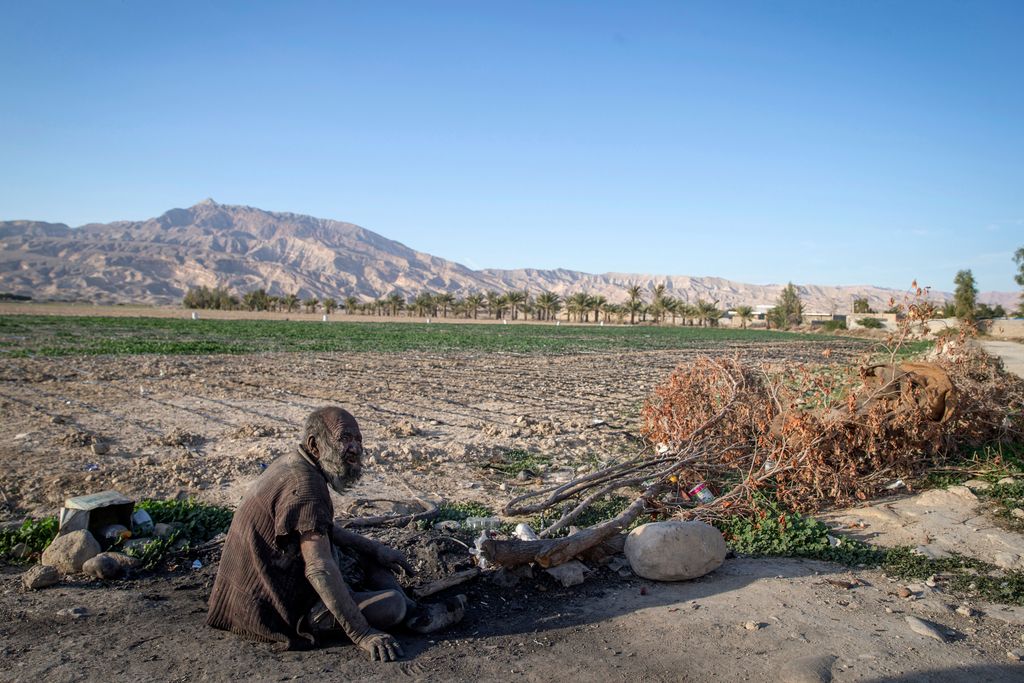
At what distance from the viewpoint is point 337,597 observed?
11.3 feet

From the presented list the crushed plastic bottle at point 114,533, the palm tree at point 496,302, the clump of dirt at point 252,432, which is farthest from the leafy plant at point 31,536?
the palm tree at point 496,302

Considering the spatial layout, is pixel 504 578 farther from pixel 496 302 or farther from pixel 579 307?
pixel 496 302

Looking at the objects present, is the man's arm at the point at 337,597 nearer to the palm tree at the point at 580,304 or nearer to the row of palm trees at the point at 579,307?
the row of palm trees at the point at 579,307

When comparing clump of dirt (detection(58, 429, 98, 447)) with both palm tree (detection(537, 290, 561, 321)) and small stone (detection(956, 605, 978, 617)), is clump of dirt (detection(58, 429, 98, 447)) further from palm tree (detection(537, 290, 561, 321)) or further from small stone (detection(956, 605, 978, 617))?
palm tree (detection(537, 290, 561, 321))

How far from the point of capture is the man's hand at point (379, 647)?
11.5 ft

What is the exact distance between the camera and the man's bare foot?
155 inches

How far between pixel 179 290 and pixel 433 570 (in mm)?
201389

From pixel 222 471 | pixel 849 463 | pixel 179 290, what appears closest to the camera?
pixel 849 463

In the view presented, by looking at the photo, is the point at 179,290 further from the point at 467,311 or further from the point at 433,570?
the point at 433,570

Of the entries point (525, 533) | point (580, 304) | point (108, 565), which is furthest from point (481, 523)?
point (580, 304)

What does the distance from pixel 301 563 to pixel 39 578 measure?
6.77 feet

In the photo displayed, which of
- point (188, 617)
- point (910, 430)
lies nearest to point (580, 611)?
point (188, 617)

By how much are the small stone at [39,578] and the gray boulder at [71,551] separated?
0.14 metres

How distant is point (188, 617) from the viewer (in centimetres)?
405
